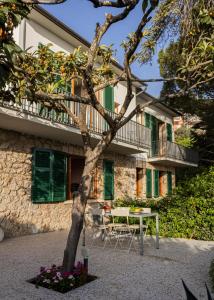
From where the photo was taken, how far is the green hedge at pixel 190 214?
8.23 m

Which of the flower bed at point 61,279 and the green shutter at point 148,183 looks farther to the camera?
the green shutter at point 148,183

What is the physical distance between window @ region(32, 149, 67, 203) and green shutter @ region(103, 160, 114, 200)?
2.36 m

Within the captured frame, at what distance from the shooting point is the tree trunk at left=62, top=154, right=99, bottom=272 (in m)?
4.39

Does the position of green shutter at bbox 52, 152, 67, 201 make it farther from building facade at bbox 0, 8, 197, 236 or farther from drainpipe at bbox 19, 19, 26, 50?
drainpipe at bbox 19, 19, 26, 50

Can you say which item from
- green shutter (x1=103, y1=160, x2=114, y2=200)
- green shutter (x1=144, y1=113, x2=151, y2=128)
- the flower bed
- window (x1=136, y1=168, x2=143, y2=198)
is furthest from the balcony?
the flower bed

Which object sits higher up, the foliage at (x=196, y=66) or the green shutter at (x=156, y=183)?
the foliage at (x=196, y=66)

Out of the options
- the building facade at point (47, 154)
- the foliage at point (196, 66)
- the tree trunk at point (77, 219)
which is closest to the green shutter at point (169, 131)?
the foliage at point (196, 66)

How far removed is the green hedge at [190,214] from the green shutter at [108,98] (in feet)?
15.6

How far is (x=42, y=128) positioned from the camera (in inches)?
330

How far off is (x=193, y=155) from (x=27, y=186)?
41.7 ft

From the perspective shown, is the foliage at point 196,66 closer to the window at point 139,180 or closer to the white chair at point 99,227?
the white chair at point 99,227

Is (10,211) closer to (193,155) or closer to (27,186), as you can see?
(27,186)

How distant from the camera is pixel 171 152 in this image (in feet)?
53.3

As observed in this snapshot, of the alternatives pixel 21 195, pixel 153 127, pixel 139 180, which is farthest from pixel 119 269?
pixel 153 127
